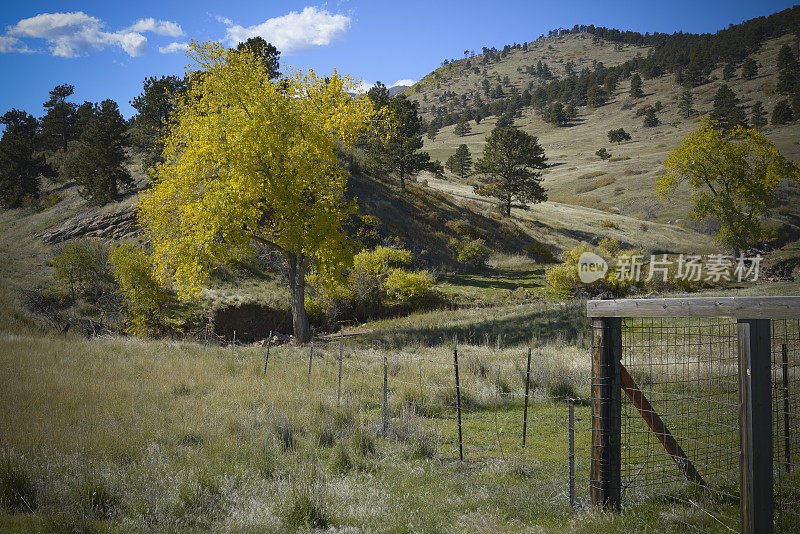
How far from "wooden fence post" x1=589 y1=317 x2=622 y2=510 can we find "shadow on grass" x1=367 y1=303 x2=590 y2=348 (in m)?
12.0

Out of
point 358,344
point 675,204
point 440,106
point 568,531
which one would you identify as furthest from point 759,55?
point 568,531

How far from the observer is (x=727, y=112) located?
85.8 metres

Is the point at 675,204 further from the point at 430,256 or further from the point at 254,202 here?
the point at 254,202

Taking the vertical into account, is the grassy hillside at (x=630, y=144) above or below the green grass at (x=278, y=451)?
above

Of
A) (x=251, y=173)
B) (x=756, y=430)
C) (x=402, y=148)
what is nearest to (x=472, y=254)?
(x=402, y=148)

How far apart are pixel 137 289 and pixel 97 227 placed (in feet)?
47.2

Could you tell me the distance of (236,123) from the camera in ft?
57.6

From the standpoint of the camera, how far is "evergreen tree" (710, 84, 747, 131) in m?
77.4

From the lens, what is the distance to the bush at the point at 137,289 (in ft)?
67.3

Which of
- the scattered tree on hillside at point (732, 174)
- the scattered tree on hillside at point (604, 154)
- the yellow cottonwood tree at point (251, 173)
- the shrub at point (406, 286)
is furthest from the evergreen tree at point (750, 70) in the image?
the yellow cottonwood tree at point (251, 173)

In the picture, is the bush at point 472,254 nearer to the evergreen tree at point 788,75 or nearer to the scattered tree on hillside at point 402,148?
the scattered tree on hillside at point 402,148

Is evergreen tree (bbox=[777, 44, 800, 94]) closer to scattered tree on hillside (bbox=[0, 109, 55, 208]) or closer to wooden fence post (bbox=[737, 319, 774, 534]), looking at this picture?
wooden fence post (bbox=[737, 319, 774, 534])

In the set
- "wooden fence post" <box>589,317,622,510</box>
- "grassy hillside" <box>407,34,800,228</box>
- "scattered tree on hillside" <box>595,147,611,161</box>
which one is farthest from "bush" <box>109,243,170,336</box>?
"scattered tree on hillside" <box>595,147,611,161</box>

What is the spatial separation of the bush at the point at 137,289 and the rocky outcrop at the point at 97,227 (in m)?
10.8
